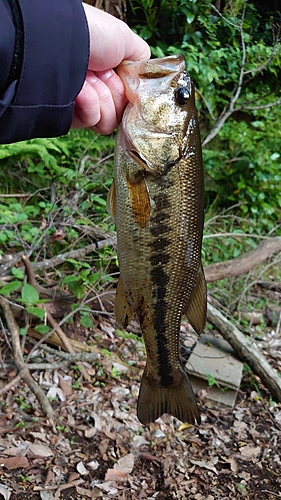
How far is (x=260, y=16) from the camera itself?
687 centimetres

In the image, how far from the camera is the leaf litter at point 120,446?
2.94 meters

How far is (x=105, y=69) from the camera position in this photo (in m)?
1.62

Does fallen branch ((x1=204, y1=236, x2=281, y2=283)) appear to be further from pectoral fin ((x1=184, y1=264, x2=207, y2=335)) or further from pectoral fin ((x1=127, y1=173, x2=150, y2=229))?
pectoral fin ((x1=127, y1=173, x2=150, y2=229))

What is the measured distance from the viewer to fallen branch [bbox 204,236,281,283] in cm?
471

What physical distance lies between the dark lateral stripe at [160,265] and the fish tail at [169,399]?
90 mm

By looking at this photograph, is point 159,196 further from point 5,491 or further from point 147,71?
point 5,491

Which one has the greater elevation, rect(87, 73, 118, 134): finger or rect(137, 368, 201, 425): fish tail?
rect(87, 73, 118, 134): finger

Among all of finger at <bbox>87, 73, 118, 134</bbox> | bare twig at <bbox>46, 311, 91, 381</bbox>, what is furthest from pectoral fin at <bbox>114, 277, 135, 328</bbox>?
bare twig at <bbox>46, 311, 91, 381</bbox>

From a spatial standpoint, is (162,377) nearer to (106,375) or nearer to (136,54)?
(136,54)

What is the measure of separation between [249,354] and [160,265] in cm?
280

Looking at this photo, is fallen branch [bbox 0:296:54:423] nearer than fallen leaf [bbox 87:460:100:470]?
No

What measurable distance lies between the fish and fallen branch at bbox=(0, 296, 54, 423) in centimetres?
174

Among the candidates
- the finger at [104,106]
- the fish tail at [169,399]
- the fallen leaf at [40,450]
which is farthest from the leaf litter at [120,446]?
the finger at [104,106]

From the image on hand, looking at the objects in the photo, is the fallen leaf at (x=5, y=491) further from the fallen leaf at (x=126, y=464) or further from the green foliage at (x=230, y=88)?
the green foliage at (x=230, y=88)
